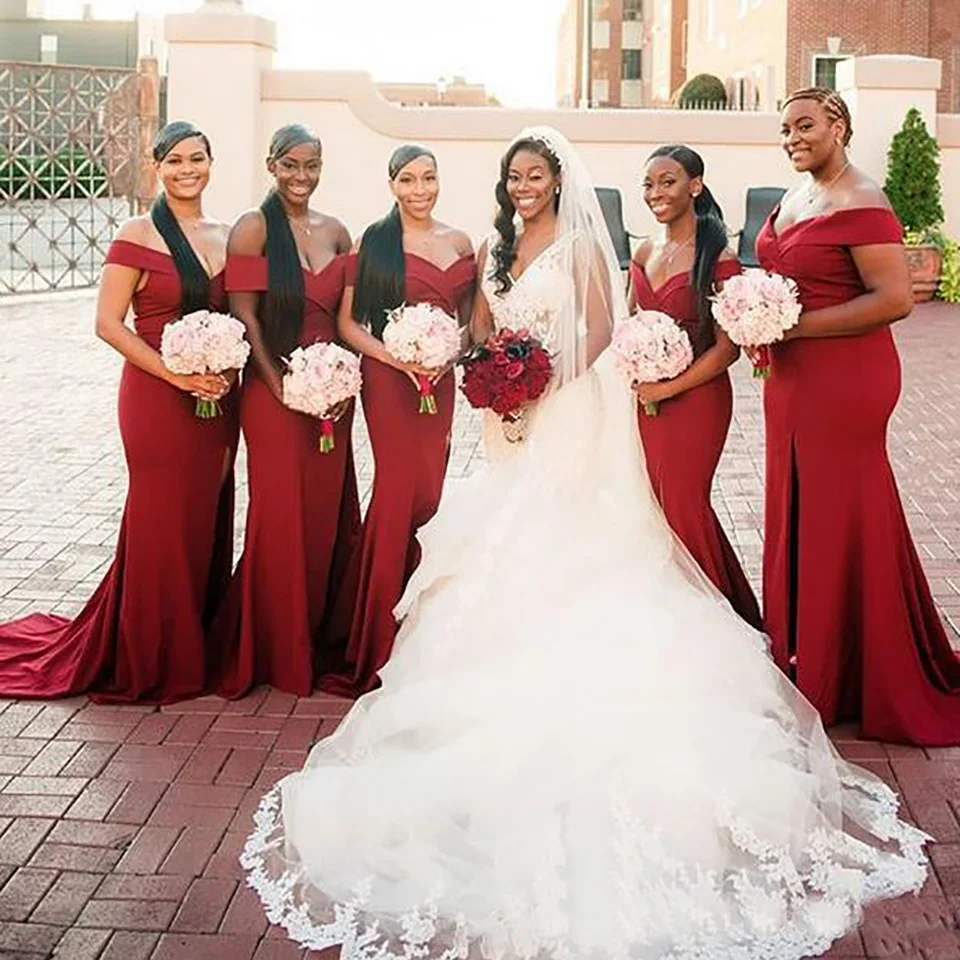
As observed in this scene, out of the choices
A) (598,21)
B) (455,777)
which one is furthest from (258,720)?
(598,21)

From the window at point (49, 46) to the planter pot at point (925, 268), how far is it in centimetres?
5444

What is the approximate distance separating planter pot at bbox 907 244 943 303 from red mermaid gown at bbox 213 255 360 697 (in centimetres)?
1383

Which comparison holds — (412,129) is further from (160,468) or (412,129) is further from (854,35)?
(854,35)

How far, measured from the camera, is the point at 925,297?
18266 millimetres

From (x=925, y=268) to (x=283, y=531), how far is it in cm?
1429

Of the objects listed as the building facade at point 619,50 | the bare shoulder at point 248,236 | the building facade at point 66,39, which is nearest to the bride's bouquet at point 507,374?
the bare shoulder at point 248,236

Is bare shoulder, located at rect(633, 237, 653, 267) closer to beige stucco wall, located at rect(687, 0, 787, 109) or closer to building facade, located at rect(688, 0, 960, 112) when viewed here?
building facade, located at rect(688, 0, 960, 112)

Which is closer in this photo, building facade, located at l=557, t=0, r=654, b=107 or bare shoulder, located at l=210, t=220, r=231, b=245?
bare shoulder, located at l=210, t=220, r=231, b=245

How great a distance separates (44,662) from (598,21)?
207 feet

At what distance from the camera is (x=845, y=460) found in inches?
201

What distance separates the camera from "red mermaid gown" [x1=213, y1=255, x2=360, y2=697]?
5.51m

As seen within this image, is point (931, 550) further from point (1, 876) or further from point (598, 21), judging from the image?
point (598, 21)

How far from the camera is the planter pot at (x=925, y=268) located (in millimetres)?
17938

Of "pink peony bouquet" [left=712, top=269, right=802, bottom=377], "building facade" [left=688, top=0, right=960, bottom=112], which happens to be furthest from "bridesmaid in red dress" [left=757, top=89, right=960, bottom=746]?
"building facade" [left=688, top=0, right=960, bottom=112]
